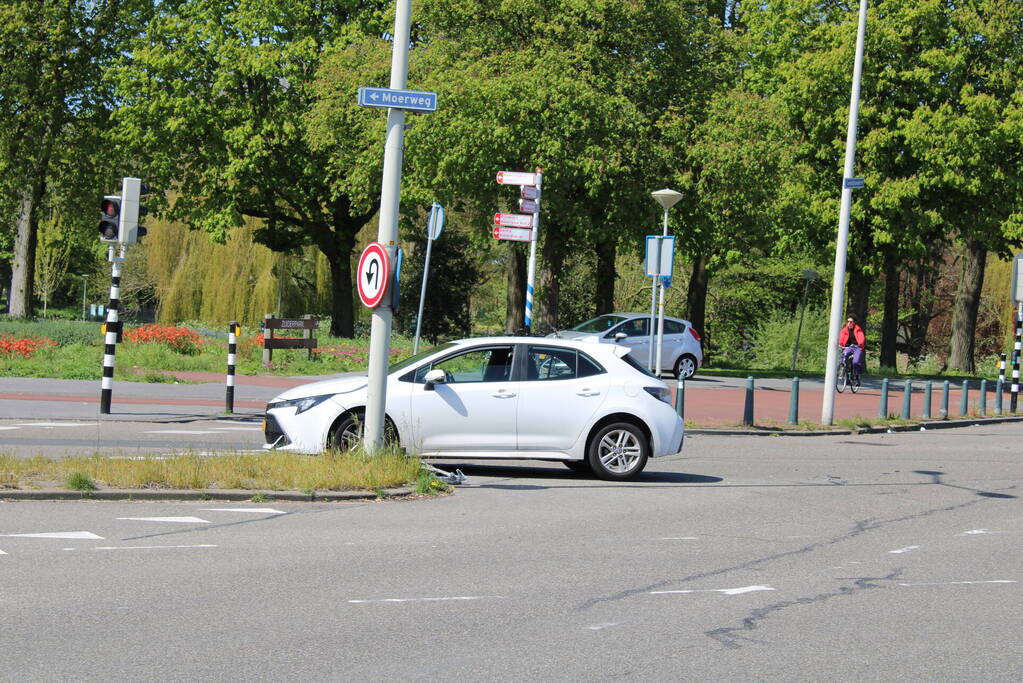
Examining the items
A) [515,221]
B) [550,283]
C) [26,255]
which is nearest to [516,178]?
[515,221]

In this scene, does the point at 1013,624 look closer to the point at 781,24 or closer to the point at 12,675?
the point at 12,675

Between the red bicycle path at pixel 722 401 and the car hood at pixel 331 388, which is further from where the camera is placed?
the red bicycle path at pixel 722 401

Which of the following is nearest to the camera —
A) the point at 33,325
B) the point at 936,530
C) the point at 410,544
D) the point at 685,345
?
the point at 410,544

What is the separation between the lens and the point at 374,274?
39.4ft

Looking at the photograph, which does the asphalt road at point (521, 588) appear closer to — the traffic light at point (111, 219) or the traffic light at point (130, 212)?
the traffic light at point (130, 212)

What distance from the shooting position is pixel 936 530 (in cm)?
1094

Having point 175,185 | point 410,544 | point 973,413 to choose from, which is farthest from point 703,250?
point 410,544

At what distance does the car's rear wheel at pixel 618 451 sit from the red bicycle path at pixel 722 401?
21.8ft

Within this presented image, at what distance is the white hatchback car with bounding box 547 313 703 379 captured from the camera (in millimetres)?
31000

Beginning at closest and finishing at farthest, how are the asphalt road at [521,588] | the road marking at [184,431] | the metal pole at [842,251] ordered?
the asphalt road at [521,588] < the road marking at [184,431] < the metal pole at [842,251]

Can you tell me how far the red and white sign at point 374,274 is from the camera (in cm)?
1185

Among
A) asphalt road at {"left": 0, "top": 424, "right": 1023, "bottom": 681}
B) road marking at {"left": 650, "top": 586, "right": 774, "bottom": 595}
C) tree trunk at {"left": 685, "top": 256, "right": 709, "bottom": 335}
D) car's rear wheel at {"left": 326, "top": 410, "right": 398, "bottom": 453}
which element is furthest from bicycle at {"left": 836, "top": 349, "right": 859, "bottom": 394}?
road marking at {"left": 650, "top": 586, "right": 774, "bottom": 595}

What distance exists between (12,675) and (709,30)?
34876 mm

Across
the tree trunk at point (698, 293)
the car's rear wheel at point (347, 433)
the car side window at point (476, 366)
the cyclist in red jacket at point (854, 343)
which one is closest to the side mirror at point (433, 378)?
the car side window at point (476, 366)
